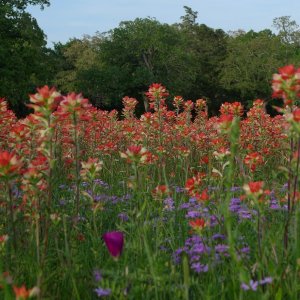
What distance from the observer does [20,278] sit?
2.73 m

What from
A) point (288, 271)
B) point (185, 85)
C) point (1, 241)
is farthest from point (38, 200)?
point (185, 85)

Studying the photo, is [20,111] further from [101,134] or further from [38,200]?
[38,200]

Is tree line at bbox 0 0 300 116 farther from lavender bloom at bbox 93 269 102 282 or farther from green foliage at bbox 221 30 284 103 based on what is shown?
lavender bloom at bbox 93 269 102 282

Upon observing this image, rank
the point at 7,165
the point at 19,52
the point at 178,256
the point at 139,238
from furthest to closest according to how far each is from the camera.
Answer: the point at 19,52
the point at 178,256
the point at 139,238
the point at 7,165

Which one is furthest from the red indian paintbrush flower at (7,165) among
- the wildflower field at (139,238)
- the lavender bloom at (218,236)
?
the lavender bloom at (218,236)

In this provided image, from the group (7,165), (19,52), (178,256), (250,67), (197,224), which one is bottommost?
(178,256)

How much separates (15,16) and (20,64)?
2.92 metres

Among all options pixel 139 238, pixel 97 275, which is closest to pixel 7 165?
pixel 97 275

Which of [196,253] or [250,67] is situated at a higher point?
[250,67]

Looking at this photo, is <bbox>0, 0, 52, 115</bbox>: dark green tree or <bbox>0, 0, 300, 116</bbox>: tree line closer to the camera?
<bbox>0, 0, 52, 115</bbox>: dark green tree

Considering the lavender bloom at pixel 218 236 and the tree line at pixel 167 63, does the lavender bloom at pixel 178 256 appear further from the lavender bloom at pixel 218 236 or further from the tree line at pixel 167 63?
the tree line at pixel 167 63

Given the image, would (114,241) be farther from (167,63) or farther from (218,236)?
(167,63)

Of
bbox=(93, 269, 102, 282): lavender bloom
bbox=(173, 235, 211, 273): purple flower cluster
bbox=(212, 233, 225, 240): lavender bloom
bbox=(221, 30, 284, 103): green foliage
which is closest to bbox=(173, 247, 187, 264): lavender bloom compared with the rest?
bbox=(173, 235, 211, 273): purple flower cluster

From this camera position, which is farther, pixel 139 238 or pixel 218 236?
pixel 218 236
